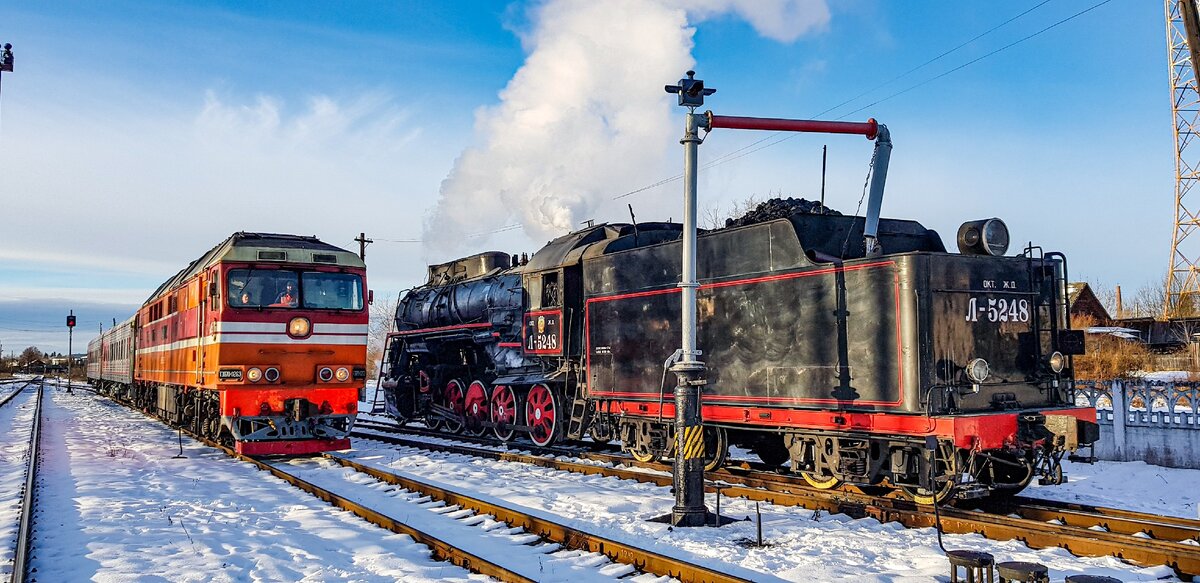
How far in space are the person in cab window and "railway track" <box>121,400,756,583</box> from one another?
145 inches

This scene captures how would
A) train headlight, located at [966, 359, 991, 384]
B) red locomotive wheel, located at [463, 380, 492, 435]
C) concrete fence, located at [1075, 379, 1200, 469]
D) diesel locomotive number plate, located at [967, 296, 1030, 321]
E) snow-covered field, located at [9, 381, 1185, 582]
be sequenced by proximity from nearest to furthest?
1. snow-covered field, located at [9, 381, 1185, 582]
2. train headlight, located at [966, 359, 991, 384]
3. diesel locomotive number plate, located at [967, 296, 1030, 321]
4. concrete fence, located at [1075, 379, 1200, 469]
5. red locomotive wheel, located at [463, 380, 492, 435]

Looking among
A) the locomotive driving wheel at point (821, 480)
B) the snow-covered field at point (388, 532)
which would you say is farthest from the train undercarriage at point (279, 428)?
the locomotive driving wheel at point (821, 480)

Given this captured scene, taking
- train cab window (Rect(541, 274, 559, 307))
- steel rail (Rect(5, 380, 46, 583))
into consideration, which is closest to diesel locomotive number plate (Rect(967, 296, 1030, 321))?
train cab window (Rect(541, 274, 559, 307))

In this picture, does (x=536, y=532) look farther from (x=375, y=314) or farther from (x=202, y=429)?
(x=375, y=314)

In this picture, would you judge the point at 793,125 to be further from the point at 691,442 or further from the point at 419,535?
the point at 419,535

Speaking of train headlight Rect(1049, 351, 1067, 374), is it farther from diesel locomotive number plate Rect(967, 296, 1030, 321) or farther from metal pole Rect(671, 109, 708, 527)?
metal pole Rect(671, 109, 708, 527)

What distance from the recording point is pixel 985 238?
8.13 meters

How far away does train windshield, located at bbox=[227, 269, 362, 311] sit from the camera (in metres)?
12.3

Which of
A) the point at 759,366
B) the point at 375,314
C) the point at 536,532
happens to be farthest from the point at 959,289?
the point at 375,314

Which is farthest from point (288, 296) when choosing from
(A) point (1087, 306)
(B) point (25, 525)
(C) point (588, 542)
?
(A) point (1087, 306)

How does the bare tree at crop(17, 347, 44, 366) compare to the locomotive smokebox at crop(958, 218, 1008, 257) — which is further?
the bare tree at crop(17, 347, 44, 366)

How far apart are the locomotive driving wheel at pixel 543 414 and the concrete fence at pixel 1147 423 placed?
25.9 feet

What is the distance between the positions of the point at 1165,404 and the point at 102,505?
14.3 metres

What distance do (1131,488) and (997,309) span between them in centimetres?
401
